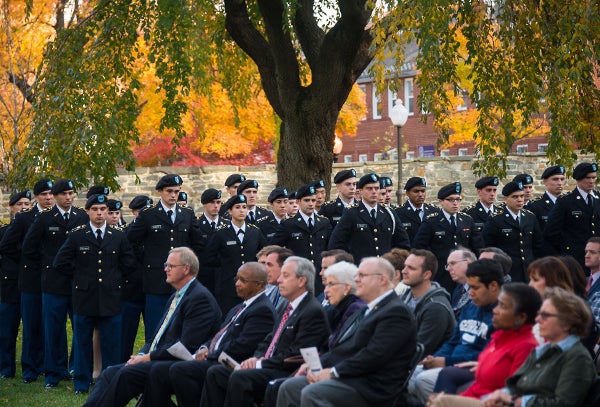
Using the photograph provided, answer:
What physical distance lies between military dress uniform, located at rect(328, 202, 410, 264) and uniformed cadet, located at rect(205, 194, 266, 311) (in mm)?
991

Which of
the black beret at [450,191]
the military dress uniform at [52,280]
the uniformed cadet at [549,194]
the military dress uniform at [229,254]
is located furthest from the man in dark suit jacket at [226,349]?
the uniformed cadet at [549,194]

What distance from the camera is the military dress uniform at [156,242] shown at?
486 inches

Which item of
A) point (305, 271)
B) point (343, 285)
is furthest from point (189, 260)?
point (343, 285)

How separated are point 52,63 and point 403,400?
10.4 meters

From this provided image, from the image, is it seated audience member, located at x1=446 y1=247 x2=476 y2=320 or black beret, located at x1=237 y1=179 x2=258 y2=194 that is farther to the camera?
black beret, located at x1=237 y1=179 x2=258 y2=194

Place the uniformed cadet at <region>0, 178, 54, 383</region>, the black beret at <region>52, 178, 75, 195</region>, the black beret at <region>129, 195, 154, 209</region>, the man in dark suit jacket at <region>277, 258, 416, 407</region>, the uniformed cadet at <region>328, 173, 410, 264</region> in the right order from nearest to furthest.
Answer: the man in dark suit jacket at <region>277, 258, 416, 407</region> < the uniformed cadet at <region>328, 173, 410, 264</region> < the black beret at <region>52, 178, 75, 195</region> < the uniformed cadet at <region>0, 178, 54, 383</region> < the black beret at <region>129, 195, 154, 209</region>

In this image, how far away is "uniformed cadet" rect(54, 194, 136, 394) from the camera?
11.7 m

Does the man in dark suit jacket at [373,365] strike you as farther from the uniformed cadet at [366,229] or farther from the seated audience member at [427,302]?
the uniformed cadet at [366,229]

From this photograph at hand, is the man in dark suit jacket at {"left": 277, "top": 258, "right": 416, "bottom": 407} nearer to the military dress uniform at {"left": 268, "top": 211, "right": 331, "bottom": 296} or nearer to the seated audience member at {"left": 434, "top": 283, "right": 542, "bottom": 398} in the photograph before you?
the seated audience member at {"left": 434, "top": 283, "right": 542, "bottom": 398}

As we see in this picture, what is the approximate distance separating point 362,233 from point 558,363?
5.96 m

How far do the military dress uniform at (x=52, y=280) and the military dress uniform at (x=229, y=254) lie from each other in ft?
4.87

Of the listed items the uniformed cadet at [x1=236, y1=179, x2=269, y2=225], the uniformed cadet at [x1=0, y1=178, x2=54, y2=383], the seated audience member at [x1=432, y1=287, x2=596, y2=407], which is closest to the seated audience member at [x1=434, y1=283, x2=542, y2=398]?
the seated audience member at [x1=432, y1=287, x2=596, y2=407]

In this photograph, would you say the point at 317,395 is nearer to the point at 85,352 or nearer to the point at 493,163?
the point at 85,352

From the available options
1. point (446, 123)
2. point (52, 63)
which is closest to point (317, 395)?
point (446, 123)
